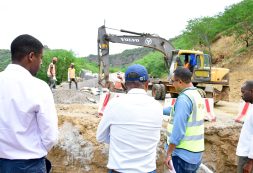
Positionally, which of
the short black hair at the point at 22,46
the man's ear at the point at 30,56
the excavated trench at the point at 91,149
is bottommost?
the excavated trench at the point at 91,149

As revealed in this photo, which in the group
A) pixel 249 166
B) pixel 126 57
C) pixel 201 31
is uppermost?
pixel 126 57

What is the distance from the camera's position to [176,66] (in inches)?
617

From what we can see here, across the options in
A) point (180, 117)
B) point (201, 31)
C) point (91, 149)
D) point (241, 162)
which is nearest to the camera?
point (180, 117)

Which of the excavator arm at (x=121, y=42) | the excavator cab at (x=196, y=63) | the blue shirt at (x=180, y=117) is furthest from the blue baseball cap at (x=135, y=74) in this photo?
the excavator arm at (x=121, y=42)

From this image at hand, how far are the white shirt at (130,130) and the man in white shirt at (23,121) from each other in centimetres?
46

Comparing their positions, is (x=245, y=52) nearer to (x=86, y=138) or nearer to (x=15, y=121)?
(x=86, y=138)

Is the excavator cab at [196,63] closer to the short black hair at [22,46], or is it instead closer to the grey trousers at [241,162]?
the grey trousers at [241,162]

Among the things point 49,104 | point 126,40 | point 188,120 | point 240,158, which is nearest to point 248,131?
point 240,158

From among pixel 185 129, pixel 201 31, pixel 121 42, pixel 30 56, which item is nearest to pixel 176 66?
pixel 121 42

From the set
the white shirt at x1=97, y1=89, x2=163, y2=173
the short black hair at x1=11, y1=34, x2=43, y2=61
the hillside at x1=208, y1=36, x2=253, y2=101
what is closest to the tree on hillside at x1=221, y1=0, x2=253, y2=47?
the hillside at x1=208, y1=36, x2=253, y2=101

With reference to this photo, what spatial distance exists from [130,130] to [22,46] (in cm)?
105

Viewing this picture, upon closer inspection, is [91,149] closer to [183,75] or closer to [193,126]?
[193,126]

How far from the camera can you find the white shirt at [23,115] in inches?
109

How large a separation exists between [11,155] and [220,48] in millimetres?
37244
